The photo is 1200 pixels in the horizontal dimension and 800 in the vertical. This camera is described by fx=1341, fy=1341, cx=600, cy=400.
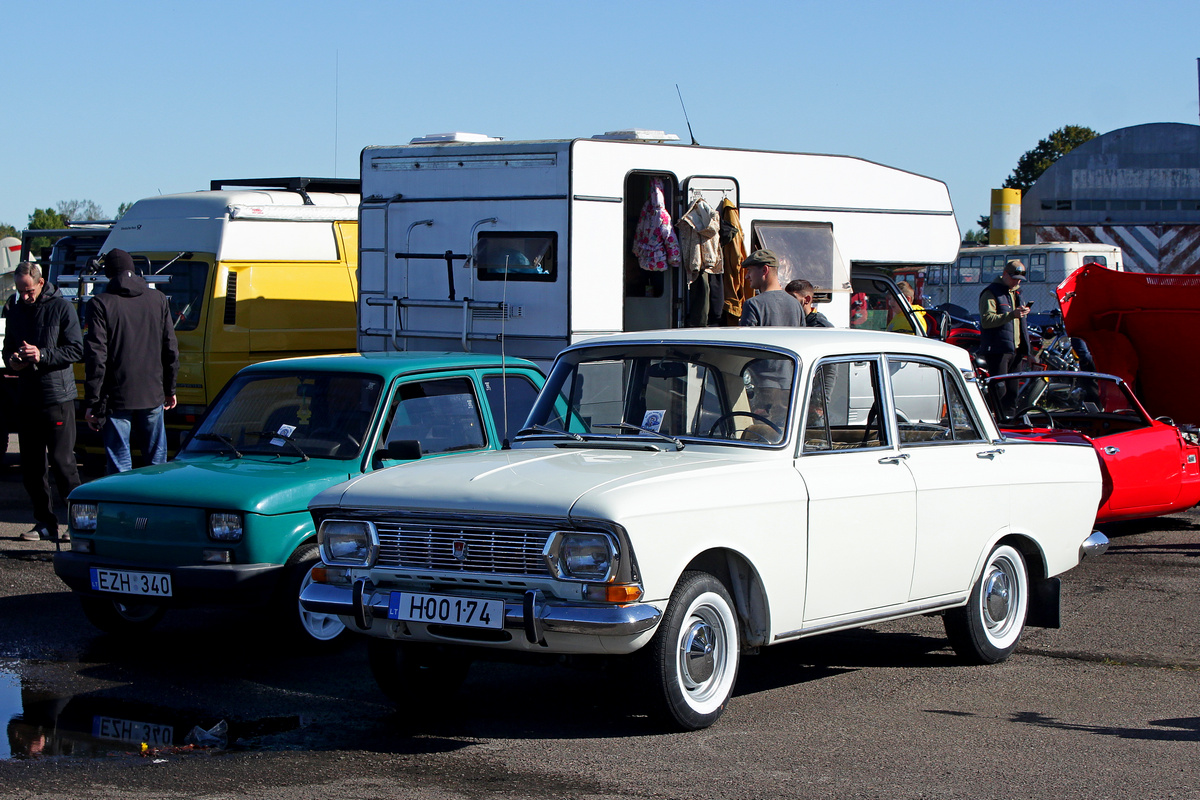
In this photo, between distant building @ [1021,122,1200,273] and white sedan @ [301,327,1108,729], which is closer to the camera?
white sedan @ [301,327,1108,729]

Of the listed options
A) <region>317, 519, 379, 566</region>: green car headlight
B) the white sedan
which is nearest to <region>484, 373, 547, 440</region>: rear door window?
the white sedan

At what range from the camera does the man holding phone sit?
15.8 m

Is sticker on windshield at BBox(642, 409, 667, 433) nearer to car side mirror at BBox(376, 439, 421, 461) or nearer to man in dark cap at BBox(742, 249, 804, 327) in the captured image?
car side mirror at BBox(376, 439, 421, 461)

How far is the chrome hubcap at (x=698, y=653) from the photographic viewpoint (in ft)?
17.9

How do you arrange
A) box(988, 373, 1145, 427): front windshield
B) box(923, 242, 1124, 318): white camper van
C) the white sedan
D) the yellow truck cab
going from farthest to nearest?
box(923, 242, 1124, 318): white camper van, the yellow truck cab, box(988, 373, 1145, 427): front windshield, the white sedan

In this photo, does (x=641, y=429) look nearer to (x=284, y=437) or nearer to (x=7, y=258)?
(x=284, y=437)

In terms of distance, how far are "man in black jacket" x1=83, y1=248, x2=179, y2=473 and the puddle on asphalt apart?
350cm

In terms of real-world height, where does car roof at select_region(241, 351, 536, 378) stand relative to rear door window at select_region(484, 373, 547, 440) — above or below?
above

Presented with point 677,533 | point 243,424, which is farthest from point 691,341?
point 243,424

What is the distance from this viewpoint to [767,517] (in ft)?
18.7

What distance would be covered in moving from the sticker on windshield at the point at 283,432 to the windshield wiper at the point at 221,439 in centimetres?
22

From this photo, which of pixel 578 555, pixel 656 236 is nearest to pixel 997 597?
pixel 578 555

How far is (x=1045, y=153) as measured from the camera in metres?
82.6

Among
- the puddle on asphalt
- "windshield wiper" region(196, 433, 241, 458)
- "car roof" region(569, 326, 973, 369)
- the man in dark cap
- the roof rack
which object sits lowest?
the puddle on asphalt
